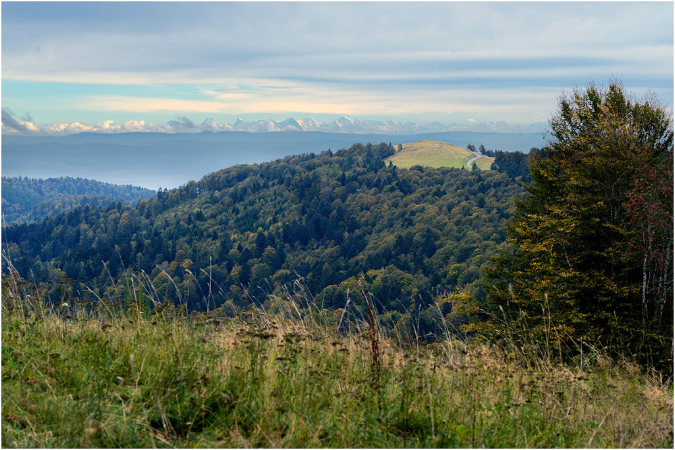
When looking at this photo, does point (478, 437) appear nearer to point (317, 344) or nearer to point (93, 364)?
point (317, 344)

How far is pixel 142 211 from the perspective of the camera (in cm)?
15112

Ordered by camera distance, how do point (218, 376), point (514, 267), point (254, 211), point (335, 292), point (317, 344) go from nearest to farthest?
point (218, 376) → point (317, 344) → point (514, 267) → point (335, 292) → point (254, 211)

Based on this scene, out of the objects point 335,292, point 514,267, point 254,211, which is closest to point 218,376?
point 514,267

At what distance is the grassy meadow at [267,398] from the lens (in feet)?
9.13

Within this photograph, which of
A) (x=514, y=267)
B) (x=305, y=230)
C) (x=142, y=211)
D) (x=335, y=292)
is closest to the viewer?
(x=514, y=267)

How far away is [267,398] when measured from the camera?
292cm

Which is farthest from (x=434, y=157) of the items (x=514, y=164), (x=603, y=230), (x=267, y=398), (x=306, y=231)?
(x=267, y=398)

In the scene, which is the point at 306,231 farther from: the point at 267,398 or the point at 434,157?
the point at 267,398

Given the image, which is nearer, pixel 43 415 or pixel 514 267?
pixel 43 415

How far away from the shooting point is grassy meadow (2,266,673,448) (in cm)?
278

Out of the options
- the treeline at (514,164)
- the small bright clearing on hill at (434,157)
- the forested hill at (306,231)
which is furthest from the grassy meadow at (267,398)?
the small bright clearing on hill at (434,157)

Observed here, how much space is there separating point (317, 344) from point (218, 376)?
3.93ft

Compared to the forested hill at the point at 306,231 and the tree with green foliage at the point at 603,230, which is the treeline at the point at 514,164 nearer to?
the forested hill at the point at 306,231

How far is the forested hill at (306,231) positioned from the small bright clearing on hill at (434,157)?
1203 centimetres
